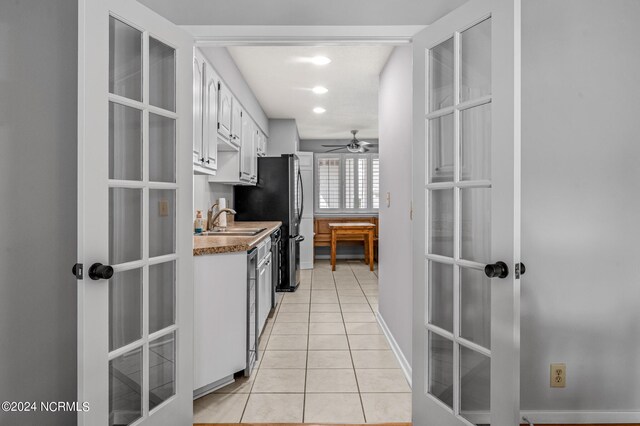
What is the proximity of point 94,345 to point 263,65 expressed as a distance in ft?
10.2

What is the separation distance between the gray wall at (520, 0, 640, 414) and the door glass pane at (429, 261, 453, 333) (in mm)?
474

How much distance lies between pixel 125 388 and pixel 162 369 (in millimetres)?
185

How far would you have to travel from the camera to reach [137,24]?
5.02 feet

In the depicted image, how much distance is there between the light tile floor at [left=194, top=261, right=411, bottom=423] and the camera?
2052 mm

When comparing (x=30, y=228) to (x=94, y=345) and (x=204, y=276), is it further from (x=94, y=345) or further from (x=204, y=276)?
(x=204, y=276)

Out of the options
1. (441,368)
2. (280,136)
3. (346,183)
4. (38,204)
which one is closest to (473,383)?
(441,368)

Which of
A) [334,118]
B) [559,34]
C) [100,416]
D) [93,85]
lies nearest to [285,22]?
[93,85]

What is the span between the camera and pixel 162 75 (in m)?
1.67

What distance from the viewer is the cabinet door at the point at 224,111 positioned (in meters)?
3.00

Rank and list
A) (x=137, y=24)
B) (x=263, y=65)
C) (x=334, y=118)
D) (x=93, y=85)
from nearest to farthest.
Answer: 1. (x=93, y=85)
2. (x=137, y=24)
3. (x=263, y=65)
4. (x=334, y=118)

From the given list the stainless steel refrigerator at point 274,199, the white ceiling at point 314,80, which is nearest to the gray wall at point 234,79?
the white ceiling at point 314,80

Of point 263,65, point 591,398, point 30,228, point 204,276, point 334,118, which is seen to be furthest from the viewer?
point 334,118

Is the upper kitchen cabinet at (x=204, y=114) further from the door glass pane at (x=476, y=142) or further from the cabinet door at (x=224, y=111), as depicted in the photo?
the door glass pane at (x=476, y=142)

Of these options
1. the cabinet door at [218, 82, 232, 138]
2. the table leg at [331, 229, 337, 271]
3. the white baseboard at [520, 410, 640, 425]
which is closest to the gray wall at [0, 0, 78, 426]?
the cabinet door at [218, 82, 232, 138]
